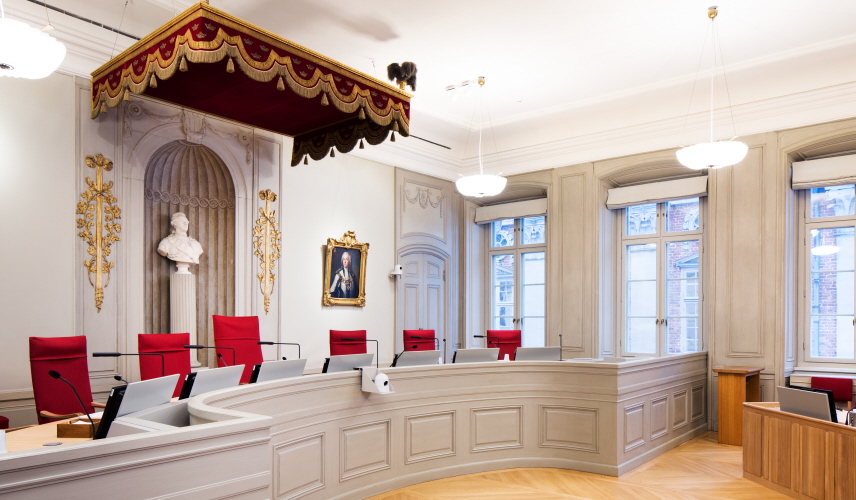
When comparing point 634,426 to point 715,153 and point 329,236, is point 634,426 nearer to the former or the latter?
point 715,153

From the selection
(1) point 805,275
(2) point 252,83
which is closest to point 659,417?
(1) point 805,275

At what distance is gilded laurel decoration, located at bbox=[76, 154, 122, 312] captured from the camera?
5.84m

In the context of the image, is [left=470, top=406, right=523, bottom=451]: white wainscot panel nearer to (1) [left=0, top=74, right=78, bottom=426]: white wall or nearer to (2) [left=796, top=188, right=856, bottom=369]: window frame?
(1) [left=0, top=74, right=78, bottom=426]: white wall

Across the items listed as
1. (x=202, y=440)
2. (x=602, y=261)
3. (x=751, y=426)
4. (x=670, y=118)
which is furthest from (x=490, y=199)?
(x=202, y=440)

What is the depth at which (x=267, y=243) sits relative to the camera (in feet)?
24.7

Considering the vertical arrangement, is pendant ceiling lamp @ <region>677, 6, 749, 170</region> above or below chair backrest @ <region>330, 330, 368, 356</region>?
above

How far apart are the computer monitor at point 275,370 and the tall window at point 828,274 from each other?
21.0 ft

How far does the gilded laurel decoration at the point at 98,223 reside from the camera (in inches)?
230

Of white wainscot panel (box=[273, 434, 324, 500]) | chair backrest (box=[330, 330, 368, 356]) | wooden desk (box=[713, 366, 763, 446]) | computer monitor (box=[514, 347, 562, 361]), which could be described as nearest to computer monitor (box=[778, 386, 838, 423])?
computer monitor (box=[514, 347, 562, 361])

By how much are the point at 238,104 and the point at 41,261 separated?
2175mm

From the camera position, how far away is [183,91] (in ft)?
17.9

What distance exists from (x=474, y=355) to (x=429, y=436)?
0.91 m

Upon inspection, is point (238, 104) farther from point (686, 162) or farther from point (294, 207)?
point (686, 162)

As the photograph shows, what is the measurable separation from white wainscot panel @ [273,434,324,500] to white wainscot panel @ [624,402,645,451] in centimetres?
289
